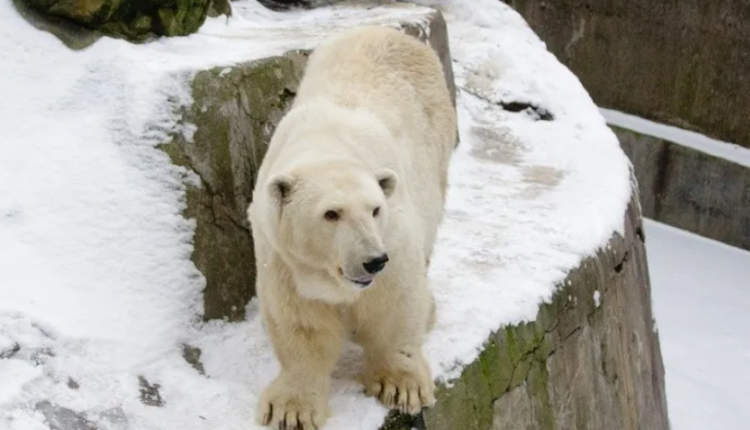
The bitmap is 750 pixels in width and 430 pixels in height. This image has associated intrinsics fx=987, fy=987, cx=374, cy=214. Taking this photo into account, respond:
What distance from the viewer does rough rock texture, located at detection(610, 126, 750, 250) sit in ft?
31.9

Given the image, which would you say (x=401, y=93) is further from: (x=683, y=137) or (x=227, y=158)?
(x=683, y=137)

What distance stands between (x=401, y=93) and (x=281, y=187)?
124 cm

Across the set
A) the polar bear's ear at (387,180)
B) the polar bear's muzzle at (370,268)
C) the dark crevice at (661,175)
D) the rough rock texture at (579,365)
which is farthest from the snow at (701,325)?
the polar bear's muzzle at (370,268)

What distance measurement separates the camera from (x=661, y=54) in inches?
408

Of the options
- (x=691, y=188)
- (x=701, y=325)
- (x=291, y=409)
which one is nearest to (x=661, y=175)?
(x=691, y=188)

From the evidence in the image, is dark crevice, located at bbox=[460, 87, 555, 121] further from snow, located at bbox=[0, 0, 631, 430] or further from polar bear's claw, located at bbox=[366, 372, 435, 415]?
polar bear's claw, located at bbox=[366, 372, 435, 415]

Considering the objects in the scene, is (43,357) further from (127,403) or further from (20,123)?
(20,123)

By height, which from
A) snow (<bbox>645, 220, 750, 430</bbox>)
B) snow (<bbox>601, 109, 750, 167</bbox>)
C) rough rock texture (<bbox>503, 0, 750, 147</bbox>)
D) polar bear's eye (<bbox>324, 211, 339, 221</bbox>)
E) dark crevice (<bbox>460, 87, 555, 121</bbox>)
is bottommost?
snow (<bbox>645, 220, 750, 430</bbox>)

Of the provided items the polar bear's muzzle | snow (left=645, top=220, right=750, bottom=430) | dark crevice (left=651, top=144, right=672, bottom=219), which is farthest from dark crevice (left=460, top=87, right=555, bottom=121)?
the polar bear's muzzle

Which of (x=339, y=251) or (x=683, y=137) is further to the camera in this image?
(x=683, y=137)

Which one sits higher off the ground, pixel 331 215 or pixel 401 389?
pixel 331 215

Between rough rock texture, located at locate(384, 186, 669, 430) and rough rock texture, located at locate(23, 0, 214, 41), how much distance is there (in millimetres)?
2303

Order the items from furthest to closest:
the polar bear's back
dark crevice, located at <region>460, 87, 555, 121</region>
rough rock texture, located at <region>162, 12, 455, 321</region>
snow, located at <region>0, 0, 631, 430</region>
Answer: dark crevice, located at <region>460, 87, 555, 121</region>
rough rock texture, located at <region>162, 12, 455, 321</region>
the polar bear's back
snow, located at <region>0, 0, 631, 430</region>

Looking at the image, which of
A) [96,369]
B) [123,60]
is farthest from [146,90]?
[96,369]
